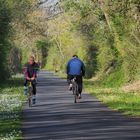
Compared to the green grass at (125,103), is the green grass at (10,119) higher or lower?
lower

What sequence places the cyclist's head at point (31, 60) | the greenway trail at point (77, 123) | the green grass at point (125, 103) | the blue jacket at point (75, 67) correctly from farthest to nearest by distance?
the blue jacket at point (75, 67) < the cyclist's head at point (31, 60) < the green grass at point (125, 103) < the greenway trail at point (77, 123)

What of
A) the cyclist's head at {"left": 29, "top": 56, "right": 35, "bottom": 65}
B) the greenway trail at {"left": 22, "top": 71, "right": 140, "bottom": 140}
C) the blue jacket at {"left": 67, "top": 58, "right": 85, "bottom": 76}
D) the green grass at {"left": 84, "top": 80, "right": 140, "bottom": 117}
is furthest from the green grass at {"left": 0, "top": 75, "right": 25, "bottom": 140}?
the green grass at {"left": 84, "top": 80, "right": 140, "bottom": 117}

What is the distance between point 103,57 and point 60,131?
3295 centimetres

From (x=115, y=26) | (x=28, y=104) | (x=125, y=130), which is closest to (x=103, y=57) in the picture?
(x=115, y=26)

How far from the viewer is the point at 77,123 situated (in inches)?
743

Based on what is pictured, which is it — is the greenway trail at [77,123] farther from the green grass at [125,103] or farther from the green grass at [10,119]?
the green grass at [125,103]

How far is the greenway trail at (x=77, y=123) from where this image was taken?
1597 centimetres

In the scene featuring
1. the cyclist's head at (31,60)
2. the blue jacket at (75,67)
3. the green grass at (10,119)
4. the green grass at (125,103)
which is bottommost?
the green grass at (10,119)

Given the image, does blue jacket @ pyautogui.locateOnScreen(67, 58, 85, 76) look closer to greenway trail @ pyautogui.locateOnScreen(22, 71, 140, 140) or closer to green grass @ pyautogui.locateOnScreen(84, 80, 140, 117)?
green grass @ pyautogui.locateOnScreen(84, 80, 140, 117)

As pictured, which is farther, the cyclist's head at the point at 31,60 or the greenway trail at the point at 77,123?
the cyclist's head at the point at 31,60

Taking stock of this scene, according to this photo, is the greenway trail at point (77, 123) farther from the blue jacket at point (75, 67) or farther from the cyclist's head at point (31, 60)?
the blue jacket at point (75, 67)

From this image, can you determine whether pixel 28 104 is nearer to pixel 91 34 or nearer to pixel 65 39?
pixel 91 34

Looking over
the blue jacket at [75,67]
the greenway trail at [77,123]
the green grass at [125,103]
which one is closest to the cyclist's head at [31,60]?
the greenway trail at [77,123]

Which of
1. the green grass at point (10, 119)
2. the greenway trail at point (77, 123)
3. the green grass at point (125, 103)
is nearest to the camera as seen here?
the greenway trail at point (77, 123)
